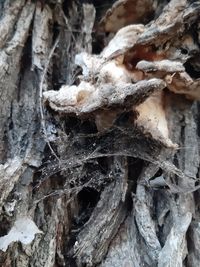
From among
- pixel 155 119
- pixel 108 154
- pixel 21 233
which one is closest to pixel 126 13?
pixel 155 119

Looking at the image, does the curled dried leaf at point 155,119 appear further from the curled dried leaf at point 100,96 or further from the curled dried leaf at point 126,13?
the curled dried leaf at point 126,13

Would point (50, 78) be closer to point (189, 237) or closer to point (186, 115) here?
point (186, 115)

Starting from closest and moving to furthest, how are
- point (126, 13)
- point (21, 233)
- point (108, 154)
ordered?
point (21, 233)
point (108, 154)
point (126, 13)

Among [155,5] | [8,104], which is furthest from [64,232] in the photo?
[155,5]

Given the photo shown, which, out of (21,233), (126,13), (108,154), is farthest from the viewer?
(126,13)

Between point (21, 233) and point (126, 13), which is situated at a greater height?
point (126, 13)

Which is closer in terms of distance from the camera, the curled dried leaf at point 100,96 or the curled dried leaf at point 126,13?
the curled dried leaf at point 100,96

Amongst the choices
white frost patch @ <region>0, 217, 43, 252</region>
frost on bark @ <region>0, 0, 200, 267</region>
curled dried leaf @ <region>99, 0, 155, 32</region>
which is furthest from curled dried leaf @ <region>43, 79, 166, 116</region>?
curled dried leaf @ <region>99, 0, 155, 32</region>

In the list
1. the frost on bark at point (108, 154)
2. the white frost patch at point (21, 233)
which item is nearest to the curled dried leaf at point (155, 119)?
the frost on bark at point (108, 154)

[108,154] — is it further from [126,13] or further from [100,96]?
[126,13]
